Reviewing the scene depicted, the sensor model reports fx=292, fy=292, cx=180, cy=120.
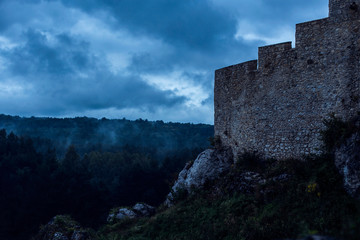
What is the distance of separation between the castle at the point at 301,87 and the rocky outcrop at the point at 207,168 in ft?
3.70

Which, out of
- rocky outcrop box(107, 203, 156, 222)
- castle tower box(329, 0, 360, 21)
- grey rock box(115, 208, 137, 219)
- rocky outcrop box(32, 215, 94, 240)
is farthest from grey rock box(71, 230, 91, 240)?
castle tower box(329, 0, 360, 21)

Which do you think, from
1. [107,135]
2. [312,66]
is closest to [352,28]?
[312,66]

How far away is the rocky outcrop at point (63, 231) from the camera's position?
18641mm

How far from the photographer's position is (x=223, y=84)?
61.4ft

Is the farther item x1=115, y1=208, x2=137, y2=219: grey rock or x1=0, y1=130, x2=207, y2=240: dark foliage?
x1=0, y1=130, x2=207, y2=240: dark foliage

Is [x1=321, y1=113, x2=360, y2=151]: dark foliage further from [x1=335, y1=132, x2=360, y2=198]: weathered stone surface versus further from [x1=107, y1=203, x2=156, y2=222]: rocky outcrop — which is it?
[x1=107, y1=203, x2=156, y2=222]: rocky outcrop

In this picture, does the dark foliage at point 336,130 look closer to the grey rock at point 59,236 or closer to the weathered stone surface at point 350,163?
the weathered stone surface at point 350,163

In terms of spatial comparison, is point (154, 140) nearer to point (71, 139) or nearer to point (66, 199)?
point (71, 139)

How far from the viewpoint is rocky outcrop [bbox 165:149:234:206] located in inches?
686

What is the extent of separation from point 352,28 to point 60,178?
40.1m

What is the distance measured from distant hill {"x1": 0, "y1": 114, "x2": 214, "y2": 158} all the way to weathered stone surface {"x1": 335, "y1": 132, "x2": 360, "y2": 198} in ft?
305

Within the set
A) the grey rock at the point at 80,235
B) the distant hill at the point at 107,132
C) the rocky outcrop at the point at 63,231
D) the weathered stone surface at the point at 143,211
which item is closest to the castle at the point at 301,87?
the weathered stone surface at the point at 143,211

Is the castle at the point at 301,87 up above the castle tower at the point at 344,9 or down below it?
below

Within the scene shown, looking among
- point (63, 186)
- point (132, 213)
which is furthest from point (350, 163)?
point (63, 186)
